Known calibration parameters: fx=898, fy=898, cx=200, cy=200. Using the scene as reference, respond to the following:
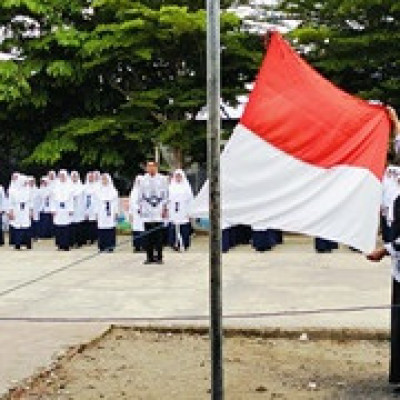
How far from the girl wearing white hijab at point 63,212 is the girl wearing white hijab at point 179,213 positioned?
6.61ft

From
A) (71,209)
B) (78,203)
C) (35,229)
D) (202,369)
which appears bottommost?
(202,369)

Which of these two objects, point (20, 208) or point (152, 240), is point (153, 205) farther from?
point (20, 208)

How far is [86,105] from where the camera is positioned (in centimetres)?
2233

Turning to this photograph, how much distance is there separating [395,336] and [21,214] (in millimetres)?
12291

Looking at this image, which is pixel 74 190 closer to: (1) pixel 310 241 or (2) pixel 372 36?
Result: (1) pixel 310 241

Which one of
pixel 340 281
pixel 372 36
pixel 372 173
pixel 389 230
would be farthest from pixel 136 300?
pixel 372 36

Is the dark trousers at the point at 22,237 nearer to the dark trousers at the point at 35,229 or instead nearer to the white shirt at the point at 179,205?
the dark trousers at the point at 35,229

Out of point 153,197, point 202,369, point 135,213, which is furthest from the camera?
point 135,213

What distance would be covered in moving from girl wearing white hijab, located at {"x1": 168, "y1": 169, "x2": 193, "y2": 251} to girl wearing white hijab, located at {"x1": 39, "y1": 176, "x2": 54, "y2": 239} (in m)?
2.98

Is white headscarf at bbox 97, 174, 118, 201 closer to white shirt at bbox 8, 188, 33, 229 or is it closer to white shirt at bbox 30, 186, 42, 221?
white shirt at bbox 8, 188, 33, 229

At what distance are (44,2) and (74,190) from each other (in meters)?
5.95

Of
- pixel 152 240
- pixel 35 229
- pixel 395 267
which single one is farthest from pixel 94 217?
pixel 395 267

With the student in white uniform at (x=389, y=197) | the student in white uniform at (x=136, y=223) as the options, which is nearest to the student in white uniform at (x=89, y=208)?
the student in white uniform at (x=136, y=223)

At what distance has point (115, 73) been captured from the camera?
73.0ft
